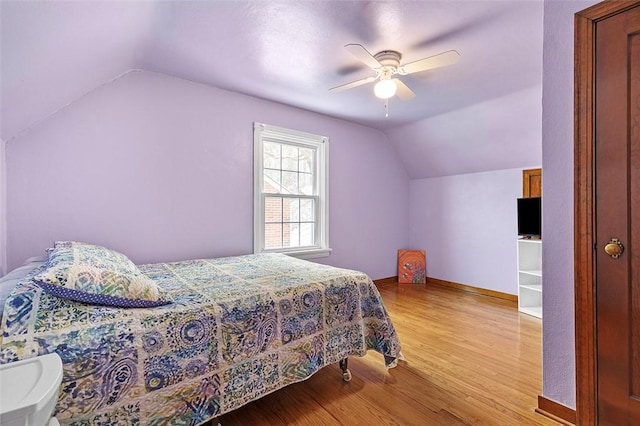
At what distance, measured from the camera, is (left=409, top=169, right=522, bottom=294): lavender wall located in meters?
4.06

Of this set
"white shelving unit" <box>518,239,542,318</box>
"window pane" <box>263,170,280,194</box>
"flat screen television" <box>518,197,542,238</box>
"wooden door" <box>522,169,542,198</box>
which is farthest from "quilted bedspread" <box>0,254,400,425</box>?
"wooden door" <box>522,169,542,198</box>

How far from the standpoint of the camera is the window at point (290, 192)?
138 inches

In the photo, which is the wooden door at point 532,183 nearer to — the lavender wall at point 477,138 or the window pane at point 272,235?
the lavender wall at point 477,138

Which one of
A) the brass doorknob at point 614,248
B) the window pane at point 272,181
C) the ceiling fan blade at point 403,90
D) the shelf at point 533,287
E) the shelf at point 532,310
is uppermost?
the ceiling fan blade at point 403,90

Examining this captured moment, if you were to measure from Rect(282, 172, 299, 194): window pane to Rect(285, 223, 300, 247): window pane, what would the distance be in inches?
16.9

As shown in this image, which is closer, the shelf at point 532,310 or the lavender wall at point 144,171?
the lavender wall at point 144,171

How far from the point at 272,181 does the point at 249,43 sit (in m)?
1.69

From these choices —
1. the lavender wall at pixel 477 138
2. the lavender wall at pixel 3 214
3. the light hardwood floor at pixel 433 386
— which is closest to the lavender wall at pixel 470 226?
the lavender wall at pixel 477 138

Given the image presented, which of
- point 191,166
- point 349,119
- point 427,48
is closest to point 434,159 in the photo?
point 349,119

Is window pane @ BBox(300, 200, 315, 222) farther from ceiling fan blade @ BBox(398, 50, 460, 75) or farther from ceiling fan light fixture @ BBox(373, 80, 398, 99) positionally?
ceiling fan blade @ BBox(398, 50, 460, 75)

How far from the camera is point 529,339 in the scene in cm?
275

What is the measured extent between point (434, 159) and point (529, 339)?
2742 mm

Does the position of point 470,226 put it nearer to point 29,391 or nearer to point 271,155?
point 271,155

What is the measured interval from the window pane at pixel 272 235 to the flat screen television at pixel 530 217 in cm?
291
